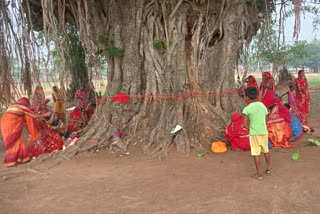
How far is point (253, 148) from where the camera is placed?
10.8 feet

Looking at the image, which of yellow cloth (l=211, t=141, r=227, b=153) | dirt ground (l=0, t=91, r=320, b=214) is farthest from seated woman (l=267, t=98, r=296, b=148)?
yellow cloth (l=211, t=141, r=227, b=153)

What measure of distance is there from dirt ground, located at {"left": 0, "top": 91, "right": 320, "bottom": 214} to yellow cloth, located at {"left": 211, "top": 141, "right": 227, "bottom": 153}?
0.19 meters

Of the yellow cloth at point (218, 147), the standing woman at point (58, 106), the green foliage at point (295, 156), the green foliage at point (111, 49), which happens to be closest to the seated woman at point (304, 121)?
the green foliage at point (295, 156)

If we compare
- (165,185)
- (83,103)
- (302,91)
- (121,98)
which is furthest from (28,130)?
(302,91)

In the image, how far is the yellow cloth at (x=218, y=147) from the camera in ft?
15.0

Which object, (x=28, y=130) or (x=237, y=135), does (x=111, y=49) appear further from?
(x=237, y=135)

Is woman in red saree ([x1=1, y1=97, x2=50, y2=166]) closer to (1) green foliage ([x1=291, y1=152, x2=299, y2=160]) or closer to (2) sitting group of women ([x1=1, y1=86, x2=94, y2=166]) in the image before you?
(2) sitting group of women ([x1=1, y1=86, x2=94, y2=166])

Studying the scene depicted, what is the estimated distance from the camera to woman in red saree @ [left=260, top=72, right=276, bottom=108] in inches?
223

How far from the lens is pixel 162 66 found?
5547 millimetres

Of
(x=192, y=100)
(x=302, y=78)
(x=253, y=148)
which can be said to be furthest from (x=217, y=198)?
(x=302, y=78)

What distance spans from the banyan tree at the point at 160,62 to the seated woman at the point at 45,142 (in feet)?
2.08

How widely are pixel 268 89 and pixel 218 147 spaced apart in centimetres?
218

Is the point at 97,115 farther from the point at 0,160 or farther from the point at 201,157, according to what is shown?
the point at 201,157

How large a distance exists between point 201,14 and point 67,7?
330 cm
